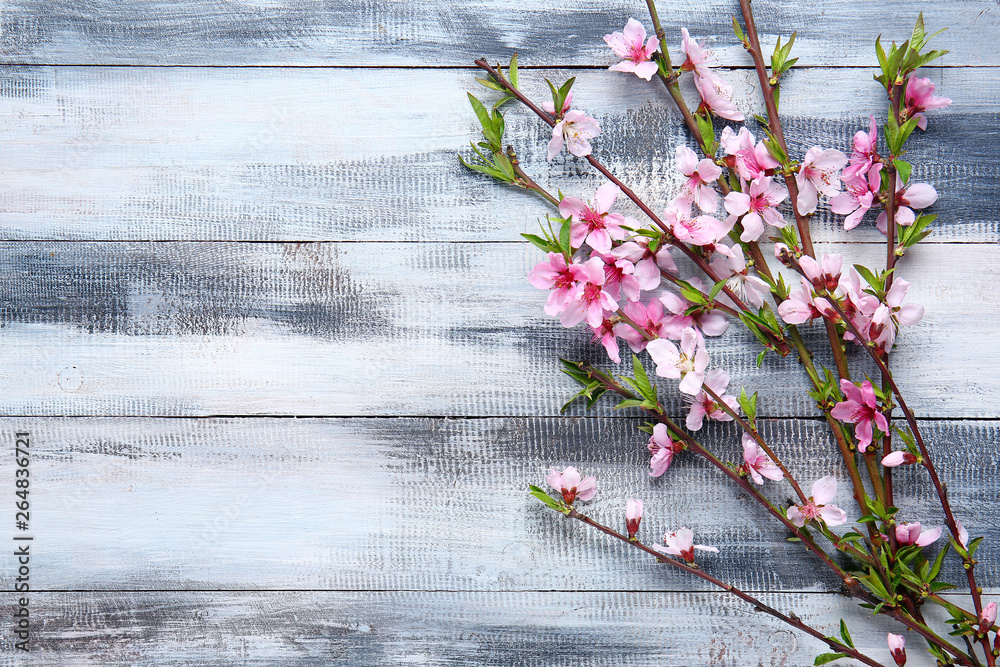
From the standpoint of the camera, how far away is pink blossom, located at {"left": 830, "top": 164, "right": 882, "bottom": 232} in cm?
85

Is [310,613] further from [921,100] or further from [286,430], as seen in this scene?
[921,100]

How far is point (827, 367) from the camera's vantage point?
2.91 ft

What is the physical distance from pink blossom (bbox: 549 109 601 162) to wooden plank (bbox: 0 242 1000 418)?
146 mm

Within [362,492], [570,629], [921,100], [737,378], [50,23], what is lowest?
[570,629]

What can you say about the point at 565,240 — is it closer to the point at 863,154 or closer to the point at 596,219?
the point at 596,219

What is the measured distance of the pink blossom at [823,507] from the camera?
0.82m

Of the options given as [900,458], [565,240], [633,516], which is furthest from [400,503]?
[900,458]

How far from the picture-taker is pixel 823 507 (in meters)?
0.83

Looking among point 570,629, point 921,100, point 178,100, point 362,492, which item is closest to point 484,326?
point 362,492

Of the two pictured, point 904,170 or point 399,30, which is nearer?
point 904,170

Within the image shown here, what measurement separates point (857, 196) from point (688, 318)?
28 cm

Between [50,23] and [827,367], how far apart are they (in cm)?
118

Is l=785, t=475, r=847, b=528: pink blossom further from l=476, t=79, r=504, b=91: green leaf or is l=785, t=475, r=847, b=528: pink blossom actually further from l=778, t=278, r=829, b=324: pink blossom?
l=476, t=79, r=504, b=91: green leaf

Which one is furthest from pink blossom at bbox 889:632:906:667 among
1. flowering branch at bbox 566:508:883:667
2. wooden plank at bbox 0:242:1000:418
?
wooden plank at bbox 0:242:1000:418
